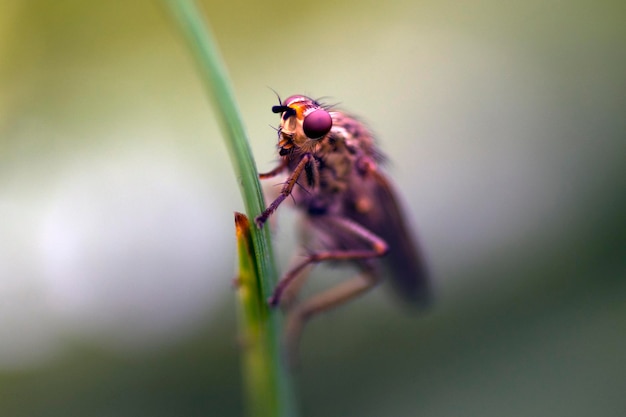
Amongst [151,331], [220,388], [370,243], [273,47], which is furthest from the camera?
[273,47]

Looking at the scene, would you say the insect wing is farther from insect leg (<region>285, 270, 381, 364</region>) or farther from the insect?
insect leg (<region>285, 270, 381, 364</region>)

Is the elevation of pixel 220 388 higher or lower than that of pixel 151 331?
lower

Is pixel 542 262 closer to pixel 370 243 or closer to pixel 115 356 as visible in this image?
pixel 370 243

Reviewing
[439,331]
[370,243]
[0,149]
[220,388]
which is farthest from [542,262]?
[0,149]

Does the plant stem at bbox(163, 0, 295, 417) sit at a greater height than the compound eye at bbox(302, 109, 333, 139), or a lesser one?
lesser

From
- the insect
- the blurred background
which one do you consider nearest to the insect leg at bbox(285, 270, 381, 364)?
the insect

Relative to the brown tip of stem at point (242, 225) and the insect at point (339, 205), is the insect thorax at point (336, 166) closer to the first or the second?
the insect at point (339, 205)

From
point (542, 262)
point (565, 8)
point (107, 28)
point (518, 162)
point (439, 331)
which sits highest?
point (107, 28)

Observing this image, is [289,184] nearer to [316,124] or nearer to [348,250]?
[316,124]

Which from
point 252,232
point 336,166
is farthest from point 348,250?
point 252,232
